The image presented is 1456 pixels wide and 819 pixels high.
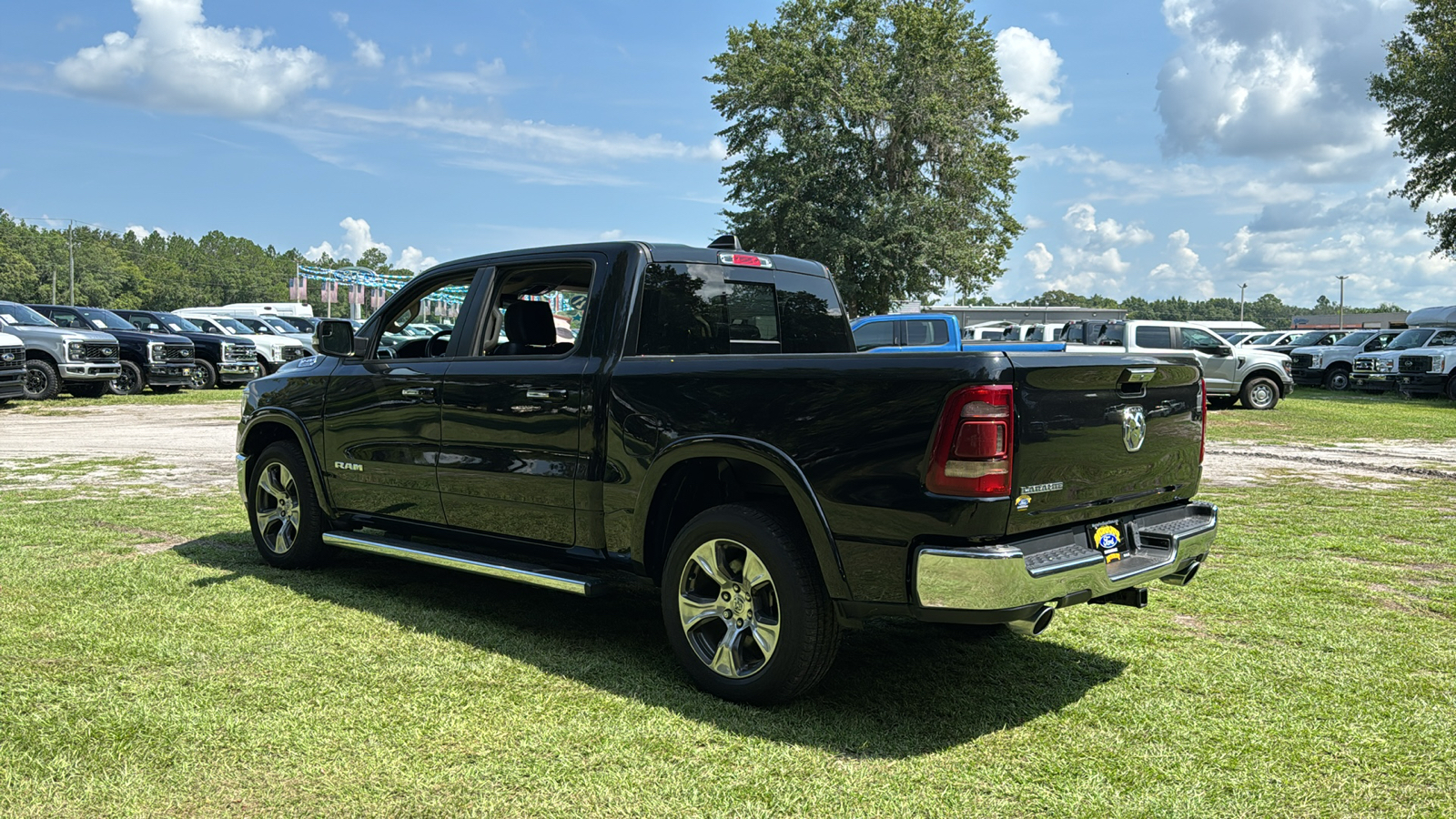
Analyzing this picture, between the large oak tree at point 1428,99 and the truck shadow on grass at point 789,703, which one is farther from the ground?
the large oak tree at point 1428,99

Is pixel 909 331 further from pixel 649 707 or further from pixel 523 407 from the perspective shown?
pixel 649 707

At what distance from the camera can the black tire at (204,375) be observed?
2475 centimetres

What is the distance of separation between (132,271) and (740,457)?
506 feet

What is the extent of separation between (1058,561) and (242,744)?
9.53ft

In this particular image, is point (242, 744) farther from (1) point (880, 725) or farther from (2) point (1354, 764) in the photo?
(2) point (1354, 764)

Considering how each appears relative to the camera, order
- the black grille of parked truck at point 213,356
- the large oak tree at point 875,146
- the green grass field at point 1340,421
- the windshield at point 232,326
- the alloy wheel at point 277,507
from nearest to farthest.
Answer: the alloy wheel at point 277,507 → the green grass field at point 1340,421 → the black grille of parked truck at point 213,356 → the windshield at point 232,326 → the large oak tree at point 875,146

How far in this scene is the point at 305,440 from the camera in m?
6.16

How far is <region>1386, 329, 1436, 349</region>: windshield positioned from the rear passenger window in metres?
11.3

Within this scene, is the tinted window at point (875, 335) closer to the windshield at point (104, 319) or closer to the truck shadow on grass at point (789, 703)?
the truck shadow on grass at point (789, 703)

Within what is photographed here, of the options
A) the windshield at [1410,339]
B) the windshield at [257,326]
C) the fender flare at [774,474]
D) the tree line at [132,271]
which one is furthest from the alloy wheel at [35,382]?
the tree line at [132,271]

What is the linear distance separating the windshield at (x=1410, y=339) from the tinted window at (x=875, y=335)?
58.4ft

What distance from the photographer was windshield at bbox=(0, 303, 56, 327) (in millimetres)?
20344

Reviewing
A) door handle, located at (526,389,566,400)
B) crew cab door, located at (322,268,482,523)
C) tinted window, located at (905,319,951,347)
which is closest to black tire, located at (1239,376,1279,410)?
tinted window, located at (905,319,951,347)

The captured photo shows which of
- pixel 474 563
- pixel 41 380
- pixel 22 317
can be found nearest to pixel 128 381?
pixel 41 380
